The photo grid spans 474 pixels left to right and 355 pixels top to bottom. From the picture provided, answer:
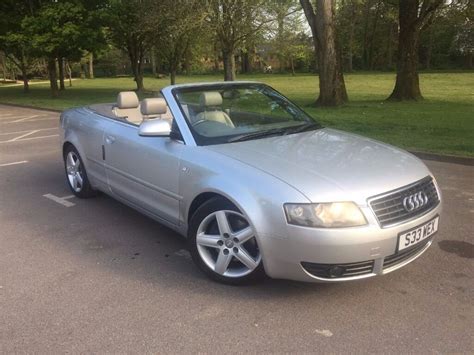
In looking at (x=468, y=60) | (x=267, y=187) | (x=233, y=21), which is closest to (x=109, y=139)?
(x=267, y=187)

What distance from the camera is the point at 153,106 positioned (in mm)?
4734

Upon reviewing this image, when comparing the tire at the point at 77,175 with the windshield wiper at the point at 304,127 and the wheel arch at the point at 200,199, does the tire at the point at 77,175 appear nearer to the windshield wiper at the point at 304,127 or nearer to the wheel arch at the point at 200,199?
the wheel arch at the point at 200,199

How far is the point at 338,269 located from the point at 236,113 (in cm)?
198

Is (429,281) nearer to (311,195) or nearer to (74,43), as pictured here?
(311,195)

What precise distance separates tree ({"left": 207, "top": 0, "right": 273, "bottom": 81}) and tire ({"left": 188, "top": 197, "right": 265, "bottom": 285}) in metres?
17.7

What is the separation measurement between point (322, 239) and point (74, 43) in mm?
21473

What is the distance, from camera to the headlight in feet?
9.95

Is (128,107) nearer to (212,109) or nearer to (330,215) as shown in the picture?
(212,109)

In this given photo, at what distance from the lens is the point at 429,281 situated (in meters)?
3.68

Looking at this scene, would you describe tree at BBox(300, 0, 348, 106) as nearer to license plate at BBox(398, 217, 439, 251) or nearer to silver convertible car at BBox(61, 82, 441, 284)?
silver convertible car at BBox(61, 82, 441, 284)

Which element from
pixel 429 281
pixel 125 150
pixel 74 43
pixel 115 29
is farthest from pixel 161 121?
pixel 115 29

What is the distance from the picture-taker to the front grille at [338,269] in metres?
3.12

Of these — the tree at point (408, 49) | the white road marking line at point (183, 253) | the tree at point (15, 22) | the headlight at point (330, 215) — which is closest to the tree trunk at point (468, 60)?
the tree at point (408, 49)

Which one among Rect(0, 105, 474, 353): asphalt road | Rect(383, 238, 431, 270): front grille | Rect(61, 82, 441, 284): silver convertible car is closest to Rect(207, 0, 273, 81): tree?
Rect(61, 82, 441, 284): silver convertible car
